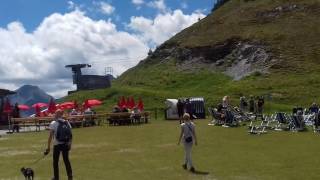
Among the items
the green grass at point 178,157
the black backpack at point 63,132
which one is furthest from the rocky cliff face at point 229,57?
the black backpack at point 63,132

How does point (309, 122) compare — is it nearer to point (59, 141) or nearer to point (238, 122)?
point (238, 122)

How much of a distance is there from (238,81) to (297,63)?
10684 mm

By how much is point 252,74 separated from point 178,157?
216 ft

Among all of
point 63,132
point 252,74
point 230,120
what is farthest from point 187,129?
point 252,74

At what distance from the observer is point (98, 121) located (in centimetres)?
5084

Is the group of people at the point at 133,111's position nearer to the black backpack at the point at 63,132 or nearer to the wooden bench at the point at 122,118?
the wooden bench at the point at 122,118

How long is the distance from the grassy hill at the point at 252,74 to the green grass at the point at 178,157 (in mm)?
33132

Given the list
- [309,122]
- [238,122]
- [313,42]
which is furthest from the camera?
[313,42]

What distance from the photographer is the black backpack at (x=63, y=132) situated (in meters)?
16.5

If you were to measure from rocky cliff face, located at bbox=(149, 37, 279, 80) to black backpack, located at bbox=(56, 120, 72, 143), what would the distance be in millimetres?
72281

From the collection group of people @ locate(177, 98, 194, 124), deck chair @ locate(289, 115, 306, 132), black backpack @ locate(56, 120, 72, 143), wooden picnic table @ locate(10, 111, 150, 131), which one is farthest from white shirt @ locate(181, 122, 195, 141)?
wooden picnic table @ locate(10, 111, 150, 131)

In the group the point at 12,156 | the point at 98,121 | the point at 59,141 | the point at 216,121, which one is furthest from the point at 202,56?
the point at 59,141

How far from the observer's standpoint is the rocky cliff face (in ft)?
297

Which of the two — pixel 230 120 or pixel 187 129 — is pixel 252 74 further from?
pixel 187 129
